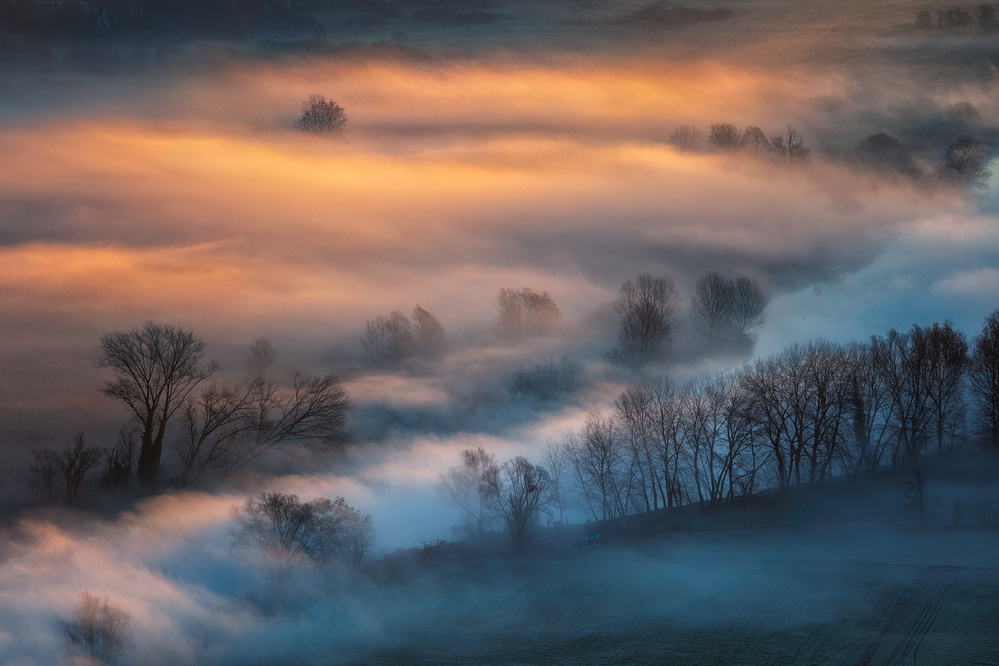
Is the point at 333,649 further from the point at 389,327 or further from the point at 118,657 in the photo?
the point at 389,327

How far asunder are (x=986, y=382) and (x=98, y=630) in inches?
2411

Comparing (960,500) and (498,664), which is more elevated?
(960,500)

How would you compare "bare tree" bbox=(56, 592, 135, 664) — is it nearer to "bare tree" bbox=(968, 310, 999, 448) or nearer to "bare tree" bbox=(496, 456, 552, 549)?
"bare tree" bbox=(496, 456, 552, 549)

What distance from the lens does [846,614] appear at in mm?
61844

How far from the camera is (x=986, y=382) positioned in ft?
282

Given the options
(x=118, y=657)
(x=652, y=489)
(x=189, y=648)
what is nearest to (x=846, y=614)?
(x=652, y=489)

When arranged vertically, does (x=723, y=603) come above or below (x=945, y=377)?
below

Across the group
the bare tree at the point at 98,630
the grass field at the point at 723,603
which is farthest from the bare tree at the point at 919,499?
the bare tree at the point at 98,630

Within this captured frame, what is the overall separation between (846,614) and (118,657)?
38.8 meters

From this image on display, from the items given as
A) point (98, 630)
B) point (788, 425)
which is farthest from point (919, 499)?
point (98, 630)

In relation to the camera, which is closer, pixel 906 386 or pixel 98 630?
pixel 98 630

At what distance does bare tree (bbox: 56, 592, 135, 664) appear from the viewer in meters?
66.1

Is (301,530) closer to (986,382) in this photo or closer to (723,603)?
(723,603)

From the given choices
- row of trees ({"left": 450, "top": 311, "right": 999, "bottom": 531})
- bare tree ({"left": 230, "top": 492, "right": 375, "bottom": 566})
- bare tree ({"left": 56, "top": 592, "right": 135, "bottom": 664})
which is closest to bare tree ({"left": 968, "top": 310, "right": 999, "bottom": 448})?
row of trees ({"left": 450, "top": 311, "right": 999, "bottom": 531})
